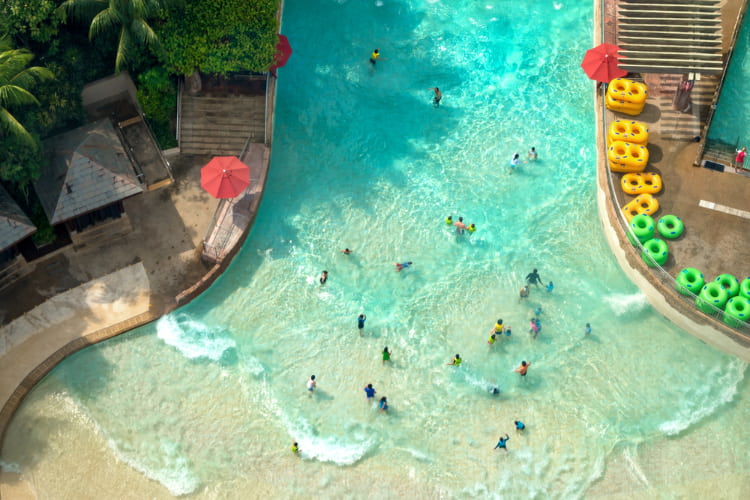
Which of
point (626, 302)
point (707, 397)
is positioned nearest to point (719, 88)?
point (626, 302)

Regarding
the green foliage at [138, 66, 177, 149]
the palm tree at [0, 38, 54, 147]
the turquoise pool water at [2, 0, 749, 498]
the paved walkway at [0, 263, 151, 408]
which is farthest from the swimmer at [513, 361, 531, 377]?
the palm tree at [0, 38, 54, 147]

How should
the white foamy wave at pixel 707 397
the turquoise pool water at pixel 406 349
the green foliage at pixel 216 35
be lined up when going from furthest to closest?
1. the green foliage at pixel 216 35
2. the white foamy wave at pixel 707 397
3. the turquoise pool water at pixel 406 349

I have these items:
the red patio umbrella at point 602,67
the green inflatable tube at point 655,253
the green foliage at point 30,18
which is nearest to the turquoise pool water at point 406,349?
the green inflatable tube at point 655,253

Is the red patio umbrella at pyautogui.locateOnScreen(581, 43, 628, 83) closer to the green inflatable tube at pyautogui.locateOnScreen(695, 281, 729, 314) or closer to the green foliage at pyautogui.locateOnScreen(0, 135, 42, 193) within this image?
the green inflatable tube at pyautogui.locateOnScreen(695, 281, 729, 314)

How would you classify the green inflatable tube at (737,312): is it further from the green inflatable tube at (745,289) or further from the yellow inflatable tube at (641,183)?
the yellow inflatable tube at (641,183)

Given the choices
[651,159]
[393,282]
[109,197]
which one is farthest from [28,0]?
[651,159]
